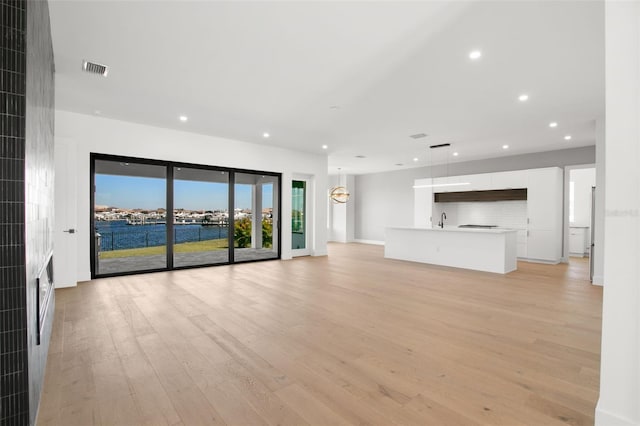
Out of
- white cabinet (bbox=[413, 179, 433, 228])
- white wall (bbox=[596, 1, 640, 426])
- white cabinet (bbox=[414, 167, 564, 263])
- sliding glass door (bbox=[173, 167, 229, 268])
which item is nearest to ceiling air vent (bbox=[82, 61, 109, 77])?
sliding glass door (bbox=[173, 167, 229, 268])

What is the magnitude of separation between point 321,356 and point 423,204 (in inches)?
353

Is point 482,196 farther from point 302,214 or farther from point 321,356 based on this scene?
point 321,356

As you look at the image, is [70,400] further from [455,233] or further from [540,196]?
[540,196]

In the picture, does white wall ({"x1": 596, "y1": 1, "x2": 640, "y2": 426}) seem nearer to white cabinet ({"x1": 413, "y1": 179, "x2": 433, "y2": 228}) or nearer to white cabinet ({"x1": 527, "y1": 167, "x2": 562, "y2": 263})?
white cabinet ({"x1": 527, "y1": 167, "x2": 562, "y2": 263})

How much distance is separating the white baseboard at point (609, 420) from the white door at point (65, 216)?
6562mm

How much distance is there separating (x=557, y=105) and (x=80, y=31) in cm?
642

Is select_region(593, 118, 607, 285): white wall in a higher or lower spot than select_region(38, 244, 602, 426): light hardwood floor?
higher

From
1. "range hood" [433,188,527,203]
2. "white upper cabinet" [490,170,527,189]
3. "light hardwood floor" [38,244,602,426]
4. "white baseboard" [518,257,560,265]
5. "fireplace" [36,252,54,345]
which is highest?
"white upper cabinet" [490,170,527,189]

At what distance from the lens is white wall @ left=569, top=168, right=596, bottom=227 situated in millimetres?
9648

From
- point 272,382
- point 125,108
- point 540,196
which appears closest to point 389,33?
→ point 272,382

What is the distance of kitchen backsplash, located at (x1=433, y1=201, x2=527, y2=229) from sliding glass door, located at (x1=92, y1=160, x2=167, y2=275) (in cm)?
839

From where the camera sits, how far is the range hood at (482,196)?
870 cm

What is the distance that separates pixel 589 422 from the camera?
1815mm

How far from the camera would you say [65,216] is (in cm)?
514
